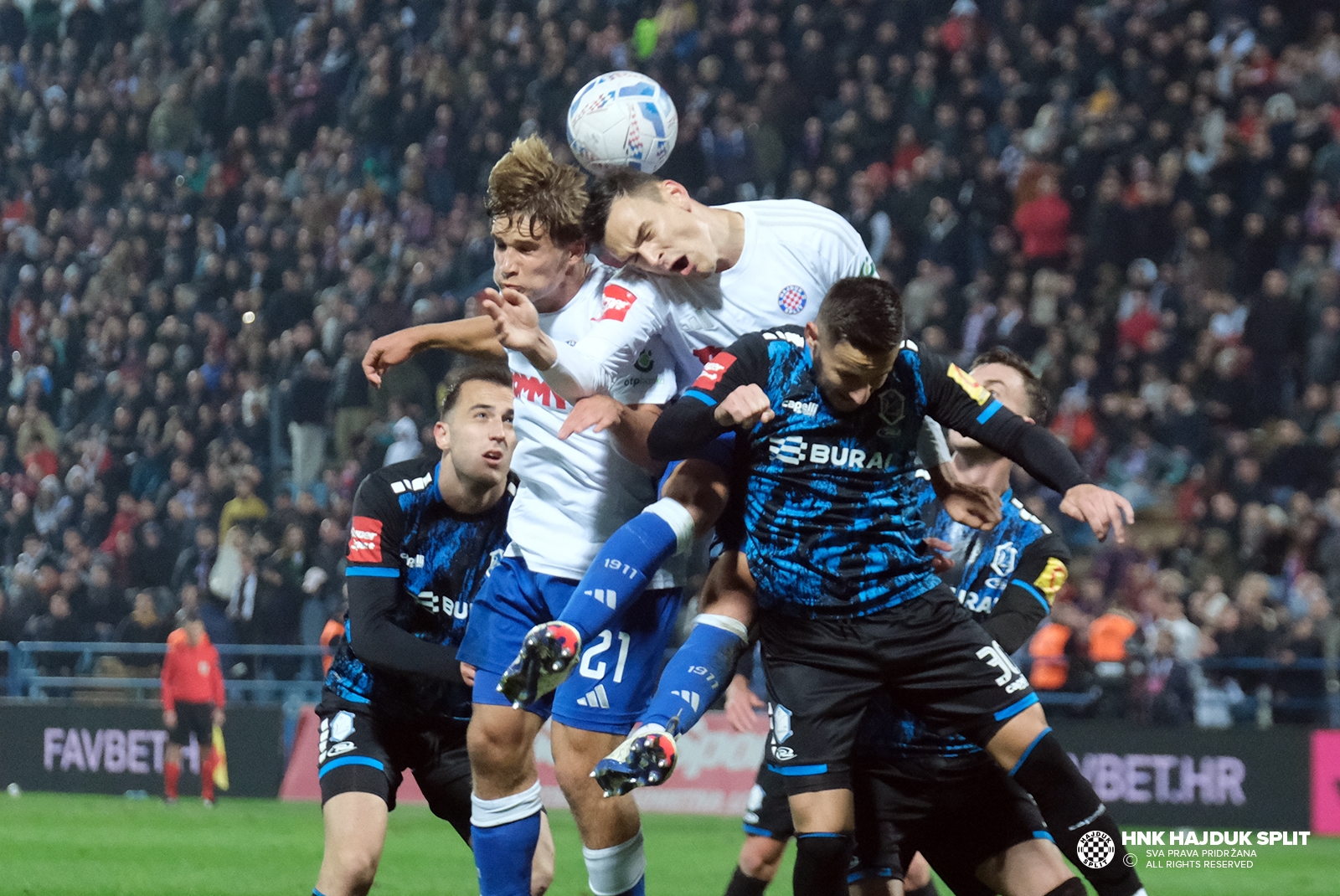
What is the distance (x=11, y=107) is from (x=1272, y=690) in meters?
18.9

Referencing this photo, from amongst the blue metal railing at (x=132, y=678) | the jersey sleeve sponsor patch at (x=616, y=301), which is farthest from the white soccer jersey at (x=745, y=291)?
the blue metal railing at (x=132, y=678)

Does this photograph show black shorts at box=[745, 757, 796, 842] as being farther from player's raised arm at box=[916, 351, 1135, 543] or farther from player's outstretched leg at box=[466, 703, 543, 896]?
player's raised arm at box=[916, 351, 1135, 543]

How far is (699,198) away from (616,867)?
39.8 feet

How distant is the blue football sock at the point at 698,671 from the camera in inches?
183

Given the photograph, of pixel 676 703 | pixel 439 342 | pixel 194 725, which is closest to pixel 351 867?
pixel 676 703

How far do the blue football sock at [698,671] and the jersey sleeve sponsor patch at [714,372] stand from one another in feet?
2.61

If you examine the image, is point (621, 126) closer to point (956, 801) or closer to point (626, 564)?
point (626, 564)

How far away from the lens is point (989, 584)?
5.33m

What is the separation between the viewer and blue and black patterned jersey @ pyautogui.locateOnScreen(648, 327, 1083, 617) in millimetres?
4574

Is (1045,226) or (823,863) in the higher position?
(1045,226)

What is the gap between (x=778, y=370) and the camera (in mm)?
4656

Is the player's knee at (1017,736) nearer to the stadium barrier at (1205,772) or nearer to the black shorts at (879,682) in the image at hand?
the black shorts at (879,682)

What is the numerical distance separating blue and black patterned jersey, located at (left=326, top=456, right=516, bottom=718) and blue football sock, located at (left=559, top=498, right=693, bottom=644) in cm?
78

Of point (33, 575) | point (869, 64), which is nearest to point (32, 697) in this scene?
point (33, 575)
